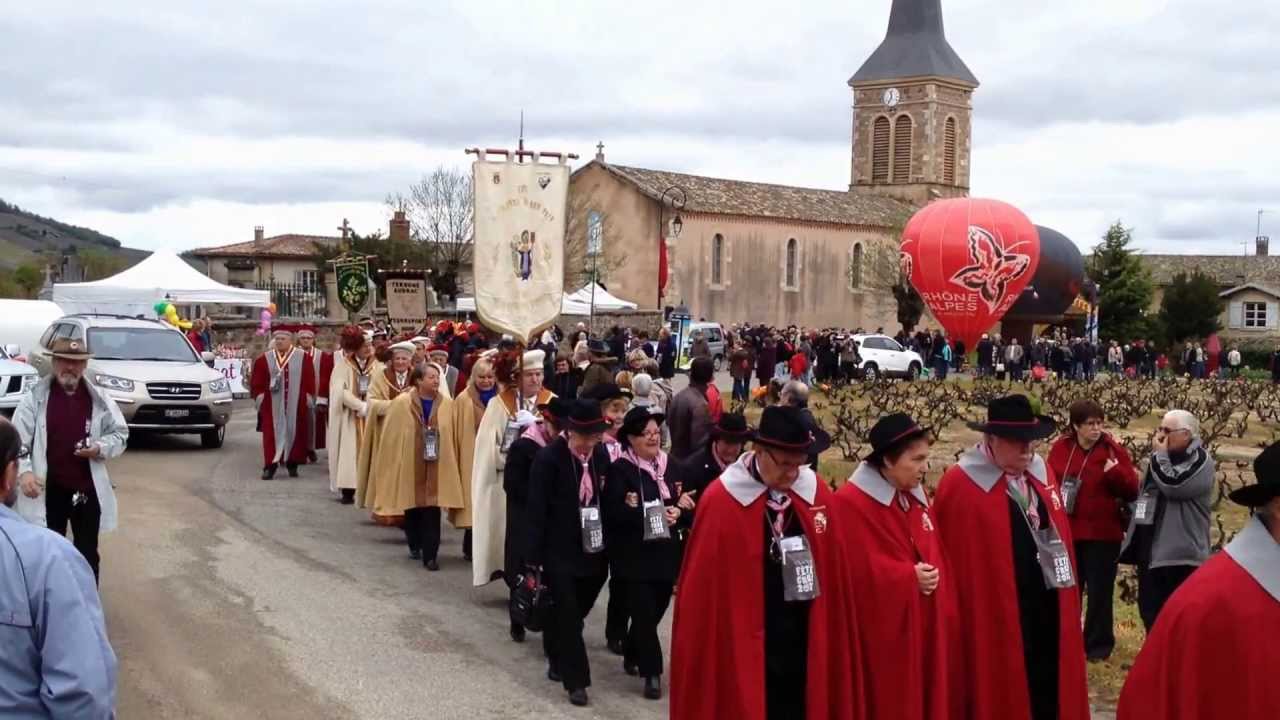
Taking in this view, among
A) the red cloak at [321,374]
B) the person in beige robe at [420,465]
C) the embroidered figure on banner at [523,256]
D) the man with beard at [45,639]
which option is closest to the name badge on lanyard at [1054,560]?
the man with beard at [45,639]

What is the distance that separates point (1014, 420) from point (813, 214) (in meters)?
64.2

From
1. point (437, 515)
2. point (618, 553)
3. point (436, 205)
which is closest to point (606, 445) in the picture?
point (618, 553)

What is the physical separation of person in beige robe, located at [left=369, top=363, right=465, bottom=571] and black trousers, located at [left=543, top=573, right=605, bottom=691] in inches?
143

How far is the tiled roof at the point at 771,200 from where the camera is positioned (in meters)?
64.1

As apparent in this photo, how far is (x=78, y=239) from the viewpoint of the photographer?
345 ft

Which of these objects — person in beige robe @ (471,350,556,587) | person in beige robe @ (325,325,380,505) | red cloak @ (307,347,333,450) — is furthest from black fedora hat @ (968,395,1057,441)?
red cloak @ (307,347,333,450)

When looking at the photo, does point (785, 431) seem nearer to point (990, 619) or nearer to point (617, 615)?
point (990, 619)

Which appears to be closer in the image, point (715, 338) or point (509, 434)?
point (509, 434)

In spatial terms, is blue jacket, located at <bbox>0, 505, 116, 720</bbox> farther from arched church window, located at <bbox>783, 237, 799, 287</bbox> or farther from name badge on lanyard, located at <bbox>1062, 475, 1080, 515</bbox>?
arched church window, located at <bbox>783, 237, 799, 287</bbox>

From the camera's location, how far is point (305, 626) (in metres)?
9.76

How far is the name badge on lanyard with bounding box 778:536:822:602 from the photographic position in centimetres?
591

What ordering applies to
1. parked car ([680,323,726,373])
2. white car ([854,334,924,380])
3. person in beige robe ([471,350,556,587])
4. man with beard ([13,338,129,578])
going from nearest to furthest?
man with beard ([13,338,129,578]), person in beige robe ([471,350,556,587]), white car ([854,334,924,380]), parked car ([680,323,726,373])

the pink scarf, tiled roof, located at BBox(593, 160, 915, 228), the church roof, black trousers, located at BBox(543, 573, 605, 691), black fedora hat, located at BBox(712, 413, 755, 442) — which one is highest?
the church roof

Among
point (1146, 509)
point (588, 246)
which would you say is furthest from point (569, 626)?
point (588, 246)
